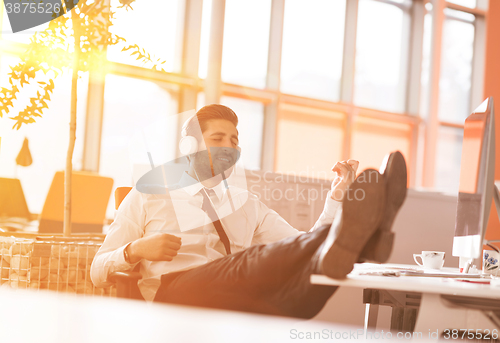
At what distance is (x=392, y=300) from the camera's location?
1.19m

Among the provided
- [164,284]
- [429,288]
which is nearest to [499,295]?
[429,288]

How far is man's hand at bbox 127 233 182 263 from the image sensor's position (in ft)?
3.82

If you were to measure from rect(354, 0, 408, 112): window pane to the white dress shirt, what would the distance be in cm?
453

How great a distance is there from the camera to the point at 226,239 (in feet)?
4.80

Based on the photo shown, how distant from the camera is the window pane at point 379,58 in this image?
19.2ft

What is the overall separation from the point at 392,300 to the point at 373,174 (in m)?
0.52

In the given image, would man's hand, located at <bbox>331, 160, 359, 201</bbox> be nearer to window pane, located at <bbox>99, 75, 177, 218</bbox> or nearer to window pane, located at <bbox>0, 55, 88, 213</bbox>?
window pane, located at <bbox>99, 75, 177, 218</bbox>

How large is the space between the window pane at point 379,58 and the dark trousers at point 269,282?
503cm

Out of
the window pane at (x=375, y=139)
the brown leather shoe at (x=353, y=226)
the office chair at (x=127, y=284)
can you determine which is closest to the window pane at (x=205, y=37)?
the window pane at (x=375, y=139)

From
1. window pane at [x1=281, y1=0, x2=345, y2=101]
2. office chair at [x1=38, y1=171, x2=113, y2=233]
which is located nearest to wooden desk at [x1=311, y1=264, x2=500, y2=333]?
office chair at [x1=38, y1=171, x2=113, y2=233]
